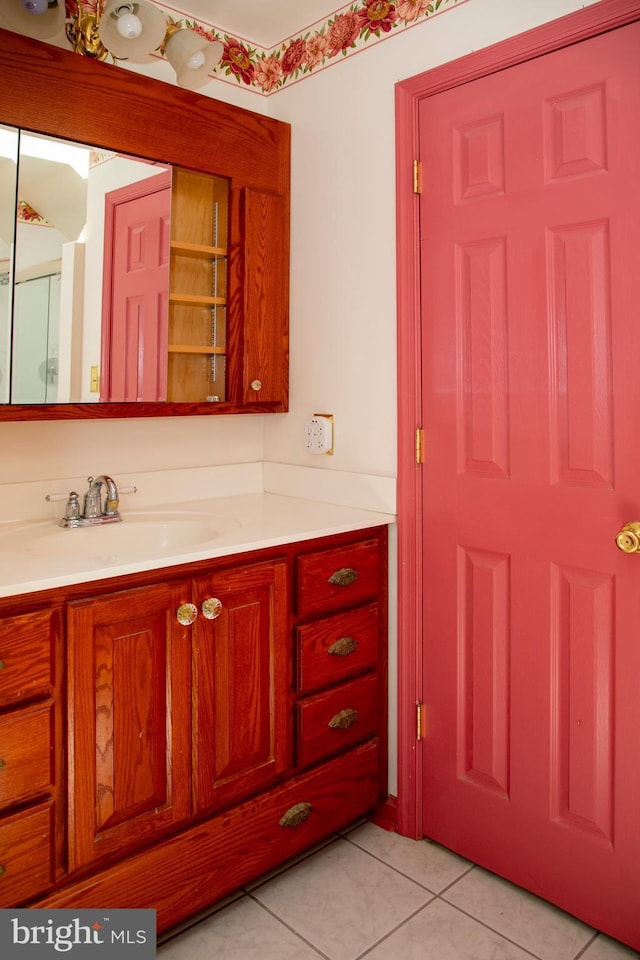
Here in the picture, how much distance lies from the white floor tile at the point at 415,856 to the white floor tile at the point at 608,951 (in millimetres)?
360

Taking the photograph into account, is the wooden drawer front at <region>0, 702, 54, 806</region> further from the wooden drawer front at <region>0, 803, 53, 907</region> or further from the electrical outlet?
the electrical outlet

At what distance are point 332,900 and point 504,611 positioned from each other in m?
0.84

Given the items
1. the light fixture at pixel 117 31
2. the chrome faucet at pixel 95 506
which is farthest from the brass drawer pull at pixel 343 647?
the light fixture at pixel 117 31

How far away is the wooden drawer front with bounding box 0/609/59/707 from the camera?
1.37 metres

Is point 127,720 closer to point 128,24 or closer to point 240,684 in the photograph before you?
point 240,684

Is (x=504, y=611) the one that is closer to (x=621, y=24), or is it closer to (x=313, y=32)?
(x=621, y=24)

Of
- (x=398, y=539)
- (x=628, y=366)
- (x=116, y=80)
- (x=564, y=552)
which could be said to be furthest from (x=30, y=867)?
(x=116, y=80)

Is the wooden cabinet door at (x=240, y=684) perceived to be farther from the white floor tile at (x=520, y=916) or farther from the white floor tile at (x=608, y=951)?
the white floor tile at (x=608, y=951)

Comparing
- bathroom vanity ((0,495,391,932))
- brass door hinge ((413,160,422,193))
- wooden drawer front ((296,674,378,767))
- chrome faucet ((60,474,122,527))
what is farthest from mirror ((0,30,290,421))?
Answer: wooden drawer front ((296,674,378,767))

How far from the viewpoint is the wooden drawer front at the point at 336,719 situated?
1906mm

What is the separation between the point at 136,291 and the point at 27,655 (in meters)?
1.03

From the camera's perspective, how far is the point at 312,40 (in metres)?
2.24

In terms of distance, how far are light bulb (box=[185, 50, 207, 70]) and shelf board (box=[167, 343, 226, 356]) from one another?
0.72 m

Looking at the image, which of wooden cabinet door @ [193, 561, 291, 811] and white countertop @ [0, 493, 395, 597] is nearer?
white countertop @ [0, 493, 395, 597]
